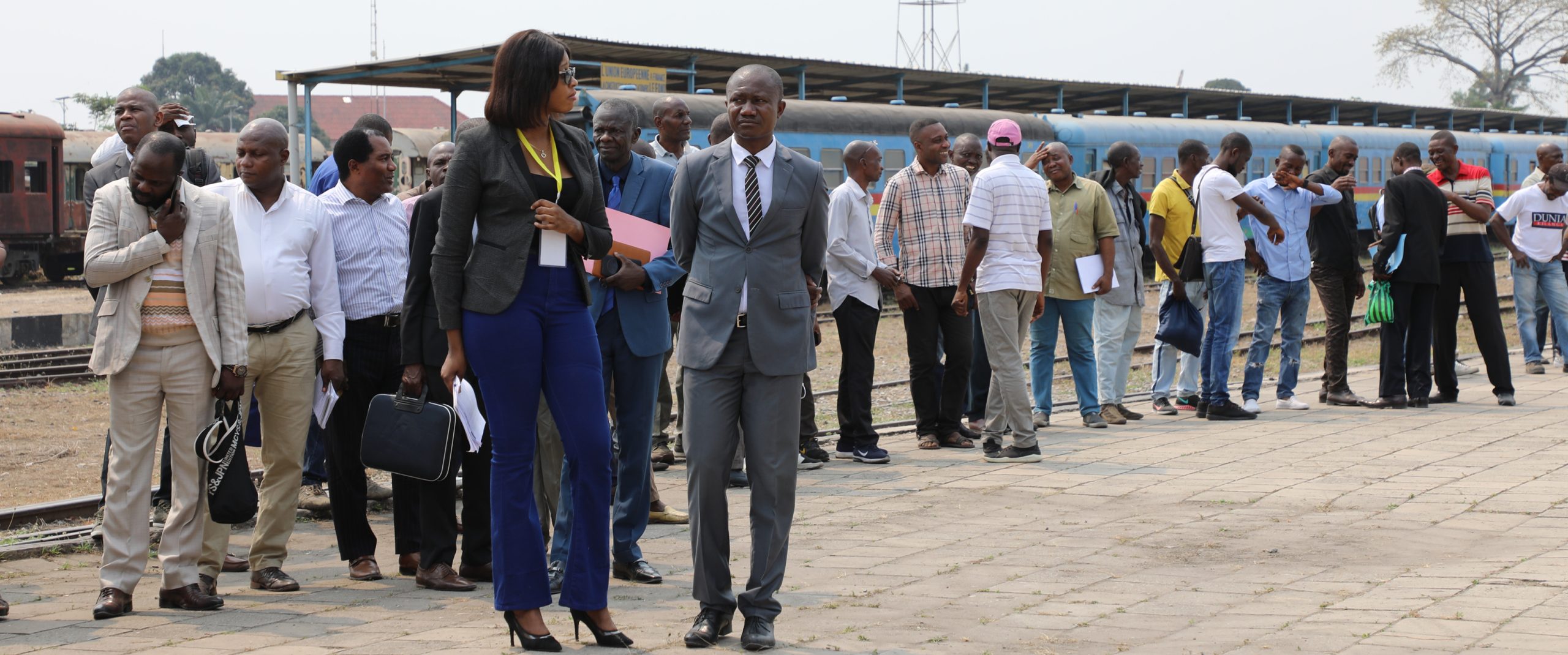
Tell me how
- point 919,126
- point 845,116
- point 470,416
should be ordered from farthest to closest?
1. point 845,116
2. point 919,126
3. point 470,416

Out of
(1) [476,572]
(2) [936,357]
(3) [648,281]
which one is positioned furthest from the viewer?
(2) [936,357]

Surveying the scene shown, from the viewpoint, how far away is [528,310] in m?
4.57

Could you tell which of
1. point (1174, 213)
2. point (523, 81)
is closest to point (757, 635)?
point (523, 81)

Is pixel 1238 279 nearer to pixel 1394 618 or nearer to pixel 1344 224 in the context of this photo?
pixel 1344 224

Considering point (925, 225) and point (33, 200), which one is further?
point (33, 200)

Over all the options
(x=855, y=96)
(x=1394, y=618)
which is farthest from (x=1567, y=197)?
(x=855, y=96)

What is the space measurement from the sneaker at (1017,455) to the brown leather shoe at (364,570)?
402 centimetres

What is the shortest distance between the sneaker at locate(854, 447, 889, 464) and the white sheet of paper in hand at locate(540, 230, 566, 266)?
450 centimetres

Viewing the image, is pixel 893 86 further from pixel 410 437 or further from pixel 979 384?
pixel 410 437

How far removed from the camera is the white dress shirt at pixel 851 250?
879 cm

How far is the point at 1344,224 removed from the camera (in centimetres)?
1107

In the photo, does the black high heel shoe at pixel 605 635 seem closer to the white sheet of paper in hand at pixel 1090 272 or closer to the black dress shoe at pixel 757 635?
the black dress shoe at pixel 757 635

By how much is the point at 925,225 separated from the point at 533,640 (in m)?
5.13

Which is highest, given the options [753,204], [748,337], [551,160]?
[551,160]
